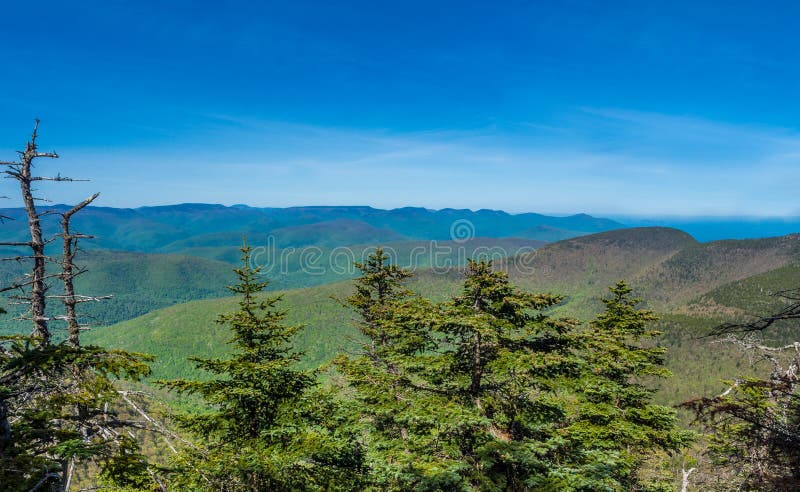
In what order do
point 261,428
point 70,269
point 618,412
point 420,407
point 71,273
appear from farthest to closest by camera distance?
point 618,412 < point 70,269 < point 71,273 < point 261,428 < point 420,407

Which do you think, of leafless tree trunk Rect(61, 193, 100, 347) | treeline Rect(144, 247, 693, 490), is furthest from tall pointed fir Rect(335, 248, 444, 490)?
leafless tree trunk Rect(61, 193, 100, 347)

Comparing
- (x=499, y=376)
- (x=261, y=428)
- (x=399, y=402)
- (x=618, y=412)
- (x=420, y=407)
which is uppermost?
(x=499, y=376)

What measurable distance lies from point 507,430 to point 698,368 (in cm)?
15470

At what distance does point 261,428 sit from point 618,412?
44.6ft

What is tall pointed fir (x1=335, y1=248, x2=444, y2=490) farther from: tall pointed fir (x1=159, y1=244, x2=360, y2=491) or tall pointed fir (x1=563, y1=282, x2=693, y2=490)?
tall pointed fir (x1=563, y1=282, x2=693, y2=490)

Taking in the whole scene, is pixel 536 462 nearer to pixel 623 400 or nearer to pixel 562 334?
pixel 562 334

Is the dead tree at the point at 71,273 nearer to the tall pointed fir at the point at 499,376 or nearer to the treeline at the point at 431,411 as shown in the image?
the treeline at the point at 431,411

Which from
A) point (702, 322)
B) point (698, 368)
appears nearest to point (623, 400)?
point (698, 368)

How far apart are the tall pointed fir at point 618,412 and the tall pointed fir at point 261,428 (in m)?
6.83

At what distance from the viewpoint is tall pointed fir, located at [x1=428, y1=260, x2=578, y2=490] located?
1007cm

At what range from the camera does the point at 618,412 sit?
52.9ft

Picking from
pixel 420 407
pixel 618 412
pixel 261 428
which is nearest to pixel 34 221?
pixel 261 428

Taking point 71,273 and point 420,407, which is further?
point 71,273

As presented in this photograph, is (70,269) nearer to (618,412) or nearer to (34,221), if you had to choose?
(34,221)
